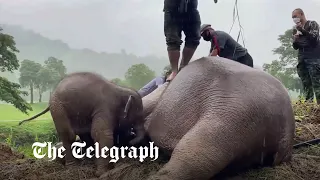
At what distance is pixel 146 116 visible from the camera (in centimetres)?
385

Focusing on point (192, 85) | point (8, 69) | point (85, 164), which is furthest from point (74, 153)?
point (8, 69)

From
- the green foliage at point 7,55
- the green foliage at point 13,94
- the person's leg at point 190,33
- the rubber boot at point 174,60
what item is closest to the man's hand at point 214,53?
the person's leg at point 190,33

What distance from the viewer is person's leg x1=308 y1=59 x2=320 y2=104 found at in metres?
5.84

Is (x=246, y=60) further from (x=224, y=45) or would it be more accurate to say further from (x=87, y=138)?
(x=87, y=138)

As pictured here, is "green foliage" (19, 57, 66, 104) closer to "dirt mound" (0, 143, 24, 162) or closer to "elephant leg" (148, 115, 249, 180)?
"dirt mound" (0, 143, 24, 162)

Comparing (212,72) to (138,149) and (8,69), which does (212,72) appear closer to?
(138,149)

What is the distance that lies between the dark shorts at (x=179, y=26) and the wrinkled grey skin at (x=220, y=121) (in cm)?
31

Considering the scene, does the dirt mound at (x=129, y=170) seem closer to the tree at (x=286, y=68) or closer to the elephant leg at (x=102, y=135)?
the elephant leg at (x=102, y=135)

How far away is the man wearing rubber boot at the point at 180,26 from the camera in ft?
12.3

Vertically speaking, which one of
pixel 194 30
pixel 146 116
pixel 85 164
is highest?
pixel 194 30

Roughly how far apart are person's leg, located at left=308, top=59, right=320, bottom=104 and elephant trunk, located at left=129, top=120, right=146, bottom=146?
2927mm

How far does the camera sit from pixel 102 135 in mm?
3414

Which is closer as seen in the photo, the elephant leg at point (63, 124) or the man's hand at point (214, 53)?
the elephant leg at point (63, 124)

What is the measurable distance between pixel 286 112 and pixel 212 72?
568mm
